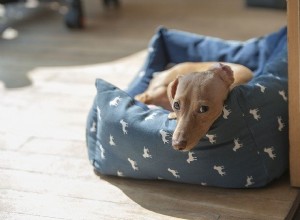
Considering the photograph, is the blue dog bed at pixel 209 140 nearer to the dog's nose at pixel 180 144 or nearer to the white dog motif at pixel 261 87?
the white dog motif at pixel 261 87

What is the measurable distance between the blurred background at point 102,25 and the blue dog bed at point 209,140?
95 cm

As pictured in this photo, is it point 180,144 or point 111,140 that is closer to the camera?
point 180,144

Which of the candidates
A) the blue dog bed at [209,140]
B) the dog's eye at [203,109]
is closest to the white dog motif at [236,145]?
the blue dog bed at [209,140]

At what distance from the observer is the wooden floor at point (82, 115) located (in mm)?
1799

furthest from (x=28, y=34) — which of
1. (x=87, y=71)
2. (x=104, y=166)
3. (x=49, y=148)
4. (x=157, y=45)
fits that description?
(x=104, y=166)

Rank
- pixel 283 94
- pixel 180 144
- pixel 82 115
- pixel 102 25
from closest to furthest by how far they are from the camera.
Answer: pixel 180 144 < pixel 283 94 < pixel 82 115 < pixel 102 25

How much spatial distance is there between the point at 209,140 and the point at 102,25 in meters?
1.94

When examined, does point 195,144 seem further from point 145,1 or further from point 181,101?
point 145,1

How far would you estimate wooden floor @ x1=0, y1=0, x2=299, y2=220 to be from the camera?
180cm

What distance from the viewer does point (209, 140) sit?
5.79 ft

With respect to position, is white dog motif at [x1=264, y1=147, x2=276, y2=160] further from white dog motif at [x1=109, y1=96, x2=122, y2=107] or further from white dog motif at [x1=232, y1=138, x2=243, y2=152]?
white dog motif at [x1=109, y1=96, x2=122, y2=107]

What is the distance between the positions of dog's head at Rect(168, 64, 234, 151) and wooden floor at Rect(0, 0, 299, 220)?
222 mm

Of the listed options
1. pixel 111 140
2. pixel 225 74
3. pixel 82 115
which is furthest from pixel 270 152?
pixel 82 115

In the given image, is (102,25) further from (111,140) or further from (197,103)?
(197,103)
